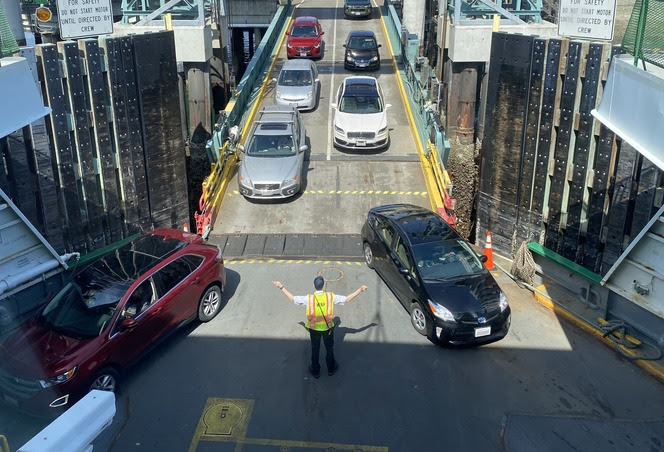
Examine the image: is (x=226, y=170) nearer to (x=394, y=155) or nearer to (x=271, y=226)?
(x=271, y=226)

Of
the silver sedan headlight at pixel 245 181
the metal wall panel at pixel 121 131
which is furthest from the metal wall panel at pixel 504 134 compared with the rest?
the metal wall panel at pixel 121 131

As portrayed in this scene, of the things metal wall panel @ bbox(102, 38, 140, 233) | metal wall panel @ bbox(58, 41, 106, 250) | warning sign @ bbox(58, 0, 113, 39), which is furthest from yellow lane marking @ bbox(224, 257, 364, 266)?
warning sign @ bbox(58, 0, 113, 39)

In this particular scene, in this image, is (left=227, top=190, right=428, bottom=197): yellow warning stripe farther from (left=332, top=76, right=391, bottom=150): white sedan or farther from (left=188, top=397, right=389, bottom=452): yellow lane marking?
(left=188, top=397, right=389, bottom=452): yellow lane marking

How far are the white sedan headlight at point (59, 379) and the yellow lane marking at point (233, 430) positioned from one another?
72.2 inches

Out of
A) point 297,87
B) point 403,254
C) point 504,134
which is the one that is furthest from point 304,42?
point 403,254

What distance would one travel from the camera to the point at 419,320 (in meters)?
11.2

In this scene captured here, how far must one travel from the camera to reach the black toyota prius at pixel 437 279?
417 inches

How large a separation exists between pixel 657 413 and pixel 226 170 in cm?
1234

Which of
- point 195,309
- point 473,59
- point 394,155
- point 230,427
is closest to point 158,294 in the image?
point 195,309

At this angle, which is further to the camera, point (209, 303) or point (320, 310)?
point (209, 303)

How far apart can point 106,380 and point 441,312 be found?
17.0 ft

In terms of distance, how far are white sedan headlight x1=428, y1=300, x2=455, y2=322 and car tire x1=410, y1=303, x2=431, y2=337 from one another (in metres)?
0.29

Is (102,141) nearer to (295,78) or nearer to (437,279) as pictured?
(437,279)

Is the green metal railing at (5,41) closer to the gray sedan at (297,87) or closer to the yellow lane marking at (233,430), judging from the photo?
the yellow lane marking at (233,430)
